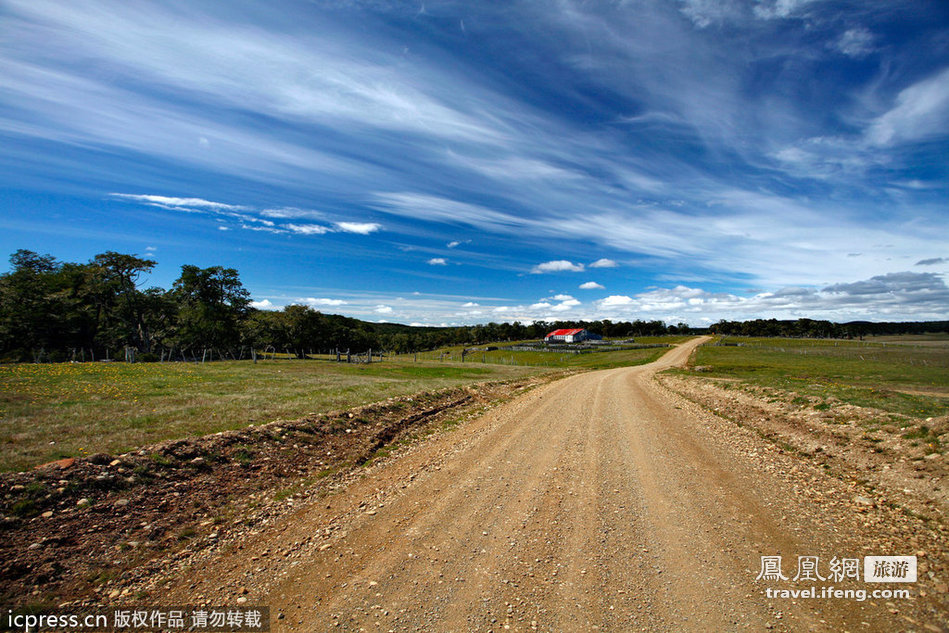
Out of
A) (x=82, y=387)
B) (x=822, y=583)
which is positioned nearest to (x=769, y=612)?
(x=822, y=583)

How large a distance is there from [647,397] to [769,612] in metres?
21.4

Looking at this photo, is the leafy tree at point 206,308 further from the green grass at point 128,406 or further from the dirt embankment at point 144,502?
the dirt embankment at point 144,502

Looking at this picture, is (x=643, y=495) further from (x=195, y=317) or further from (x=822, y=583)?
(x=195, y=317)

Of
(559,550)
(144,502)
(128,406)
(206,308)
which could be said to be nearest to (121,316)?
(206,308)

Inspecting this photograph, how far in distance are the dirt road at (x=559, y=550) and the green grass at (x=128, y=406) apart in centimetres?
622

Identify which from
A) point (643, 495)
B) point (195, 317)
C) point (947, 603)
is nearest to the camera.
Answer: point (947, 603)

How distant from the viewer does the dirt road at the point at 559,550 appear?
5008 millimetres

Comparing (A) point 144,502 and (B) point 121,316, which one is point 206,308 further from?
(A) point 144,502

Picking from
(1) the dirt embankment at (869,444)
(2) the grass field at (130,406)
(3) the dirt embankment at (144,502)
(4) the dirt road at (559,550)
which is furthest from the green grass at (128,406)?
(1) the dirt embankment at (869,444)

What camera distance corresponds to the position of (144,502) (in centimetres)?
804

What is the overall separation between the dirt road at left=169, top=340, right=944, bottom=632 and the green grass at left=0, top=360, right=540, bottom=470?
622 centimetres

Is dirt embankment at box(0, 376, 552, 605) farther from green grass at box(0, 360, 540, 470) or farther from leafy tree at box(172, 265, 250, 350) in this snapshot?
leafy tree at box(172, 265, 250, 350)

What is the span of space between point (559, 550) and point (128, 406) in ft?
55.6

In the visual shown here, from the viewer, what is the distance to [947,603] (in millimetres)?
5234
